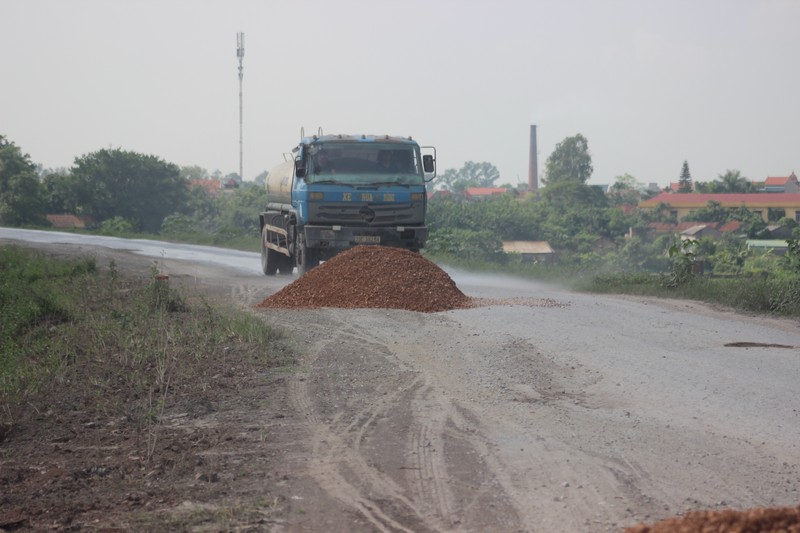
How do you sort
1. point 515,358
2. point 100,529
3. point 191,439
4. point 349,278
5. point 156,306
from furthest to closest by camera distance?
point 349,278 < point 156,306 < point 515,358 < point 191,439 < point 100,529

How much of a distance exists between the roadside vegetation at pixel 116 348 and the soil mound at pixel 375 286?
1812 mm

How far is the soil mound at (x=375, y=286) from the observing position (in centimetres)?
1664

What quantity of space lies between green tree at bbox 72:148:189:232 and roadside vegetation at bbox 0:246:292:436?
5251 cm

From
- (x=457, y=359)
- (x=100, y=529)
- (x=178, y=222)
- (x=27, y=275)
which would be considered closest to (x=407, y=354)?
(x=457, y=359)

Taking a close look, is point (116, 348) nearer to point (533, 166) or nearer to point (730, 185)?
point (730, 185)

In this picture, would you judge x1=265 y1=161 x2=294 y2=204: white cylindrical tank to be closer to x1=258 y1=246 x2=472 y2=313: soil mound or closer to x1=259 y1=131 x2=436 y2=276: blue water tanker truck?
x1=259 y1=131 x2=436 y2=276: blue water tanker truck

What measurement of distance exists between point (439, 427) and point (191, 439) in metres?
2.06

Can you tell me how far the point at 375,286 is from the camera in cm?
1720

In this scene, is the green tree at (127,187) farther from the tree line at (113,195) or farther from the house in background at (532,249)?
the house in background at (532,249)

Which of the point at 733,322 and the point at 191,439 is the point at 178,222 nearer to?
the point at 733,322

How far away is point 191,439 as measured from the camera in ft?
26.0

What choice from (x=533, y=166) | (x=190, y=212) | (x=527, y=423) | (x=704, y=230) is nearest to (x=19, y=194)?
(x=190, y=212)

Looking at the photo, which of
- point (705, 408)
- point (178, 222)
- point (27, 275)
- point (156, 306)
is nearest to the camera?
point (705, 408)

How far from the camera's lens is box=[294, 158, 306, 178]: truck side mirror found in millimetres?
20500
